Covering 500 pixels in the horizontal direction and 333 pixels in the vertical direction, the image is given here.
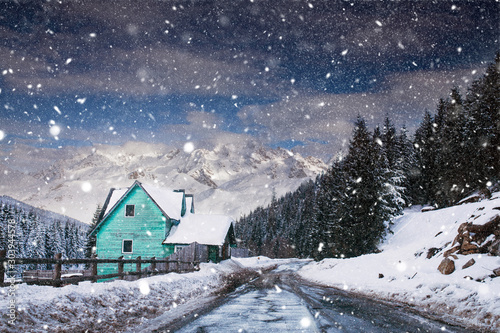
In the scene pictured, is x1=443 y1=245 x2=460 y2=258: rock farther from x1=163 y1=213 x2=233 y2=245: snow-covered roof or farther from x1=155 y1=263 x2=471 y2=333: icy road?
x1=163 y1=213 x2=233 y2=245: snow-covered roof

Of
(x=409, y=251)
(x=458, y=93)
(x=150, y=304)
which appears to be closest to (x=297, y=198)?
(x=458, y=93)

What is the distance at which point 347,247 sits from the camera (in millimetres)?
28656

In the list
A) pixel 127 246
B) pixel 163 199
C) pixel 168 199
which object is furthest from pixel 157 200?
pixel 127 246

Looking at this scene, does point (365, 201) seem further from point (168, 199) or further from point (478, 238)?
point (168, 199)

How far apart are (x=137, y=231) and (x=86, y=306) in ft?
85.9

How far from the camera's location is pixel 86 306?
775 cm

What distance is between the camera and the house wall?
1274 inches

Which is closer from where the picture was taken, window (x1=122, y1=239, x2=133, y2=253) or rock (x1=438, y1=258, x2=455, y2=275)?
rock (x1=438, y1=258, x2=455, y2=275)

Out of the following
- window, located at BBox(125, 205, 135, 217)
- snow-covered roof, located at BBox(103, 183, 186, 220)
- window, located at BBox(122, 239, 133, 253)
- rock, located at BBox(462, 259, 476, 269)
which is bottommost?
window, located at BBox(122, 239, 133, 253)

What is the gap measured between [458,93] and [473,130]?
15.1 m

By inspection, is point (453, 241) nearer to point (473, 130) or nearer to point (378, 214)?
point (378, 214)

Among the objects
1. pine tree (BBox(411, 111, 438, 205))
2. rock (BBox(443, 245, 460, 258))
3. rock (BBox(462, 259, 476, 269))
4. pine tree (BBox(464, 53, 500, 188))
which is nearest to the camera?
rock (BBox(462, 259, 476, 269))

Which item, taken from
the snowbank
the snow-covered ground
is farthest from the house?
the snowbank

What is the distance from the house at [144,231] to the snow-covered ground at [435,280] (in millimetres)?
14493
